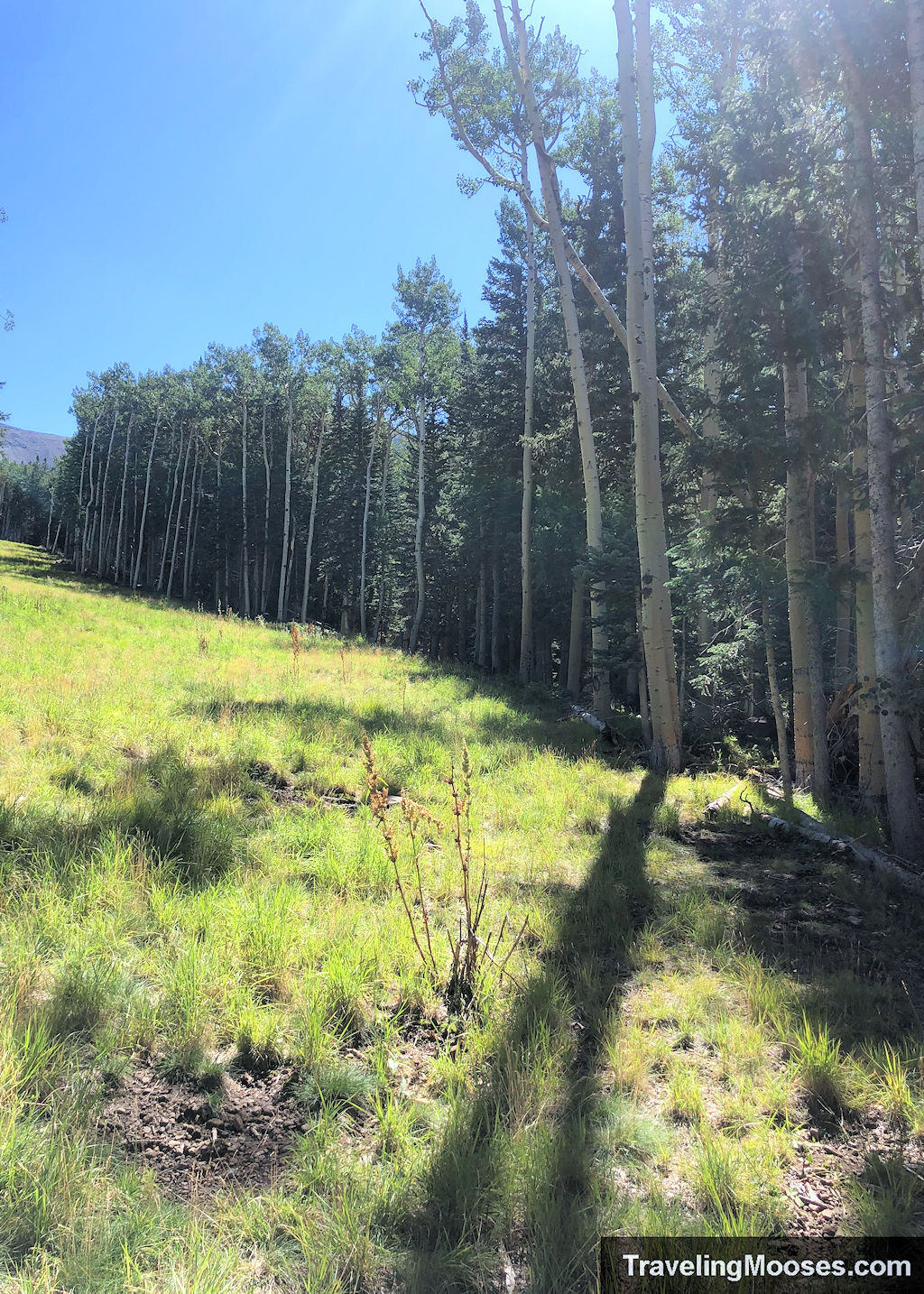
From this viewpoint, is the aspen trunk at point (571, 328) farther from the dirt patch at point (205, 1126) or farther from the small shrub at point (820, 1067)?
the dirt patch at point (205, 1126)

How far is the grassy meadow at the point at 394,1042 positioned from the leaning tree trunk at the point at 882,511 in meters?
Answer: 1.42

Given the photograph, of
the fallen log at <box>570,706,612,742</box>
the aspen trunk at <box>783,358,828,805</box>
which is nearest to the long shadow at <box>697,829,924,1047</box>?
the aspen trunk at <box>783,358,828,805</box>

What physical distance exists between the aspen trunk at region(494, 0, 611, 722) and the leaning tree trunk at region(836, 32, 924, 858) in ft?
17.1

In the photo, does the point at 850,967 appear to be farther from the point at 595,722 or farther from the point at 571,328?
the point at 571,328

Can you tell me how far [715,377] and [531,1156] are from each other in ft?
46.6

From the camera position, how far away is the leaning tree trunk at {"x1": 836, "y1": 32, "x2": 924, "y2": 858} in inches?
240

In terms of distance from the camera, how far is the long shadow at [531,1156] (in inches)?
67.7

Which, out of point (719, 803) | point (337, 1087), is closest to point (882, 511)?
point (719, 803)

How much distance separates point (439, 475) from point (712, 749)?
22.5 meters

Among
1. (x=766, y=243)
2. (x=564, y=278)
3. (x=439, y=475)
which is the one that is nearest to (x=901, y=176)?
(x=766, y=243)

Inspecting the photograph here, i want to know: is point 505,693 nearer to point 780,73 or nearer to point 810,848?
point 810,848

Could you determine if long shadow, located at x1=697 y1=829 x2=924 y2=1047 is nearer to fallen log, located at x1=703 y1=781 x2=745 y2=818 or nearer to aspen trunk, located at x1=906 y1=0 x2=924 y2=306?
fallen log, located at x1=703 y1=781 x2=745 y2=818

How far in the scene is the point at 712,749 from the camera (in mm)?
10812

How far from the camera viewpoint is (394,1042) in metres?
2.61
